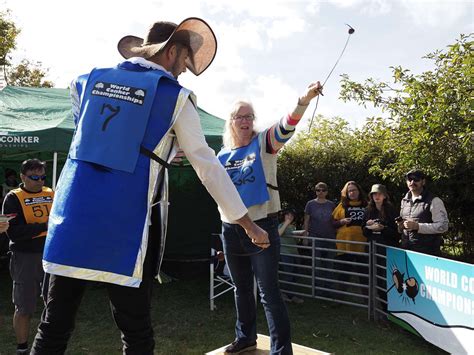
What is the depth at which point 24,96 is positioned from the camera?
816cm

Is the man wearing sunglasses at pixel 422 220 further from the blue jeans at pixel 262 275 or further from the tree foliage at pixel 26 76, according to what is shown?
the tree foliage at pixel 26 76

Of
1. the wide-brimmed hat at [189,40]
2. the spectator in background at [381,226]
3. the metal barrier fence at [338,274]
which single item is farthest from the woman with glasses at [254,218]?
the spectator in background at [381,226]

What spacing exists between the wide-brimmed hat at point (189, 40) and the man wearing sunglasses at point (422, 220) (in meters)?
3.97

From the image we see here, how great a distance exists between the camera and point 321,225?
700cm

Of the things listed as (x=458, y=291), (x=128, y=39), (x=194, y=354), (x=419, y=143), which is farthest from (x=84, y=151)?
(x=419, y=143)

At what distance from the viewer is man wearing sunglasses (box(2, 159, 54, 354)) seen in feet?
13.6

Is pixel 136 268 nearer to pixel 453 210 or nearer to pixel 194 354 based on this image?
pixel 194 354

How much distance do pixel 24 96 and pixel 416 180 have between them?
21.6 ft

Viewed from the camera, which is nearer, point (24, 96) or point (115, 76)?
point (115, 76)

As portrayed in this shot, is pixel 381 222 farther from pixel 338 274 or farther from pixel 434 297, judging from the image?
pixel 434 297

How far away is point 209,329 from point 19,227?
232 centimetres

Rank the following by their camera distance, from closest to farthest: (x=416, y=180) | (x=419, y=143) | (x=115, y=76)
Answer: (x=115, y=76)
(x=416, y=180)
(x=419, y=143)

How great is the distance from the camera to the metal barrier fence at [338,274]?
5.67m

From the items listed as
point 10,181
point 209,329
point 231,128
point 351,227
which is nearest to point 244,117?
point 231,128
